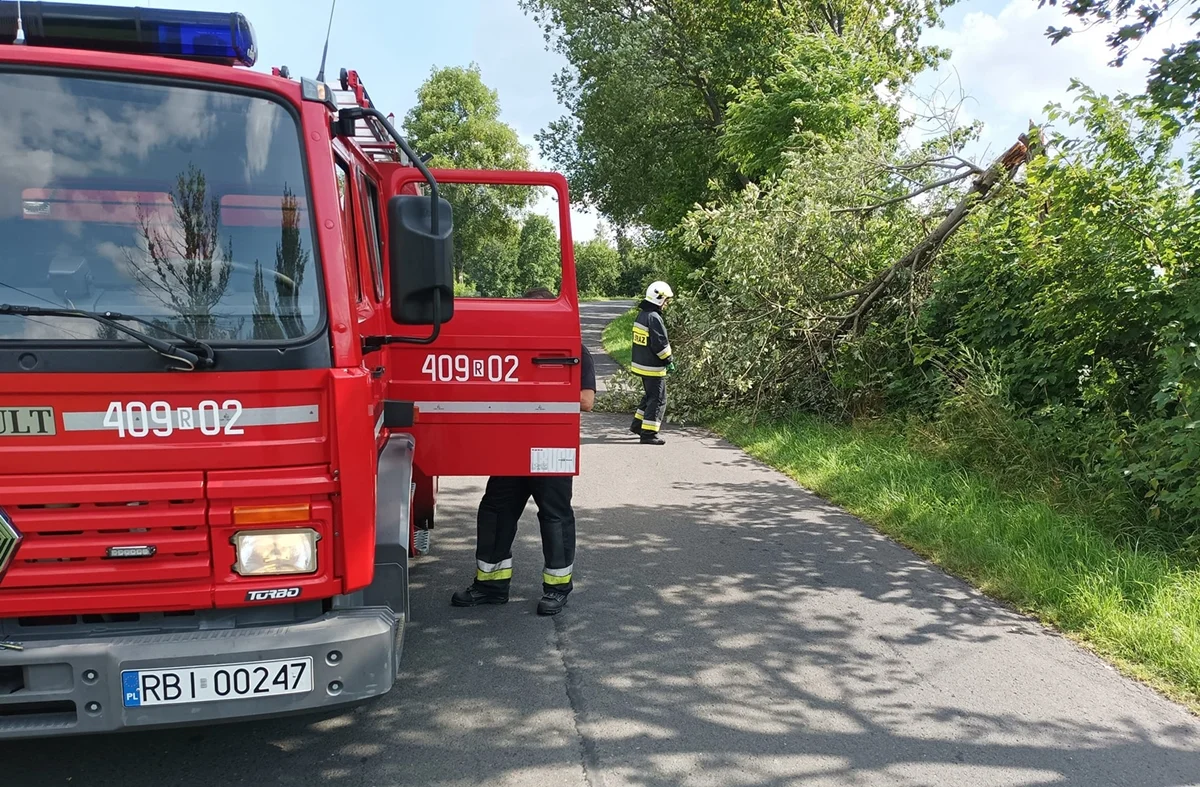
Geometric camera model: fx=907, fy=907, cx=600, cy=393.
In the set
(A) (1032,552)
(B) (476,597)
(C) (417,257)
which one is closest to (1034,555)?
(A) (1032,552)

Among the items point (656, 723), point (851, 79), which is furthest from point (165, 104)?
point (851, 79)

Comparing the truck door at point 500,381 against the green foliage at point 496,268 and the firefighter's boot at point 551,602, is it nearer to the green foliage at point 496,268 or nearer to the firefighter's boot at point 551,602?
the green foliage at point 496,268

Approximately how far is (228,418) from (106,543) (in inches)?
21.4

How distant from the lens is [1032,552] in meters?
5.87

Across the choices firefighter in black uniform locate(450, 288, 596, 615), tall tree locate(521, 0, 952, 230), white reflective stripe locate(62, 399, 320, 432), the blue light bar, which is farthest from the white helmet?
tall tree locate(521, 0, 952, 230)

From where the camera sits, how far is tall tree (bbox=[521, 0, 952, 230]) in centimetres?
2178

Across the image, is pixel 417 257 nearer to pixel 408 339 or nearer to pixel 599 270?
pixel 408 339

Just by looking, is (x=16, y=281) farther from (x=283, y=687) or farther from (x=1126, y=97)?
(x=1126, y=97)

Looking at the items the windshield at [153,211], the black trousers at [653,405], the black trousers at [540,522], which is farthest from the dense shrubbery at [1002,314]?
the windshield at [153,211]

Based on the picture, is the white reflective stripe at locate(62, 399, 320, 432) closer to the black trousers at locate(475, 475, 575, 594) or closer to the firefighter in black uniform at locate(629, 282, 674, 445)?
the black trousers at locate(475, 475, 575, 594)

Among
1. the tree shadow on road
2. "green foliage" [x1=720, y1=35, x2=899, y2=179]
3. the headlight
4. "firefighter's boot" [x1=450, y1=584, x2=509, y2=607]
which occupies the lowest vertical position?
A: the tree shadow on road

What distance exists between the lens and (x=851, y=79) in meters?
15.4

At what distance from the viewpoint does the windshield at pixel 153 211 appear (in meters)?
2.87

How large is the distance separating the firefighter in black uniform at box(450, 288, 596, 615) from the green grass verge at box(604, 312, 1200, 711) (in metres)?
2.70
